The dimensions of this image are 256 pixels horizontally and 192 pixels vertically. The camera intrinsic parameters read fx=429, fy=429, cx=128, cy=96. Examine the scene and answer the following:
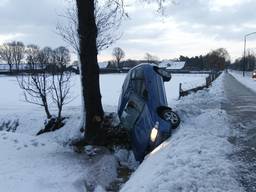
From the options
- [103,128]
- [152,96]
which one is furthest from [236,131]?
[103,128]

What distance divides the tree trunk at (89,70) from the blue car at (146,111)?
1.14 meters

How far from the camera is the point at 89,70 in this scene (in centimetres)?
1175

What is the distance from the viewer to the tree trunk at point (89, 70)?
11.4 metres

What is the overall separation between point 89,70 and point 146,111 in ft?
11.2

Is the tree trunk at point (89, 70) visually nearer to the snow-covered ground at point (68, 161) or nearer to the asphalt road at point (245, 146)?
the snow-covered ground at point (68, 161)

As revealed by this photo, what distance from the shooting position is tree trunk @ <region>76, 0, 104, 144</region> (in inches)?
447

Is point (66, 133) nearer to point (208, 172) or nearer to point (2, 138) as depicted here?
point (2, 138)

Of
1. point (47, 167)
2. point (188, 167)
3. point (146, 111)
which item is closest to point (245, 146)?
point (146, 111)

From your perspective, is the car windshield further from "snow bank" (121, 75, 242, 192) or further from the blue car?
"snow bank" (121, 75, 242, 192)

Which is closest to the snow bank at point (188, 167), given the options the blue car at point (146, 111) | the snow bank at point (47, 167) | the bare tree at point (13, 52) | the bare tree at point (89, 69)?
the blue car at point (146, 111)

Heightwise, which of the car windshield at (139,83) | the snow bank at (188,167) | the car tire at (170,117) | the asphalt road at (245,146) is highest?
the car windshield at (139,83)

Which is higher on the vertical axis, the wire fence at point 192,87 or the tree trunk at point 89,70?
the tree trunk at point 89,70

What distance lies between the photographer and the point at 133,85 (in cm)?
1036

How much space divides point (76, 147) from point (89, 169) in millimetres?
2256
